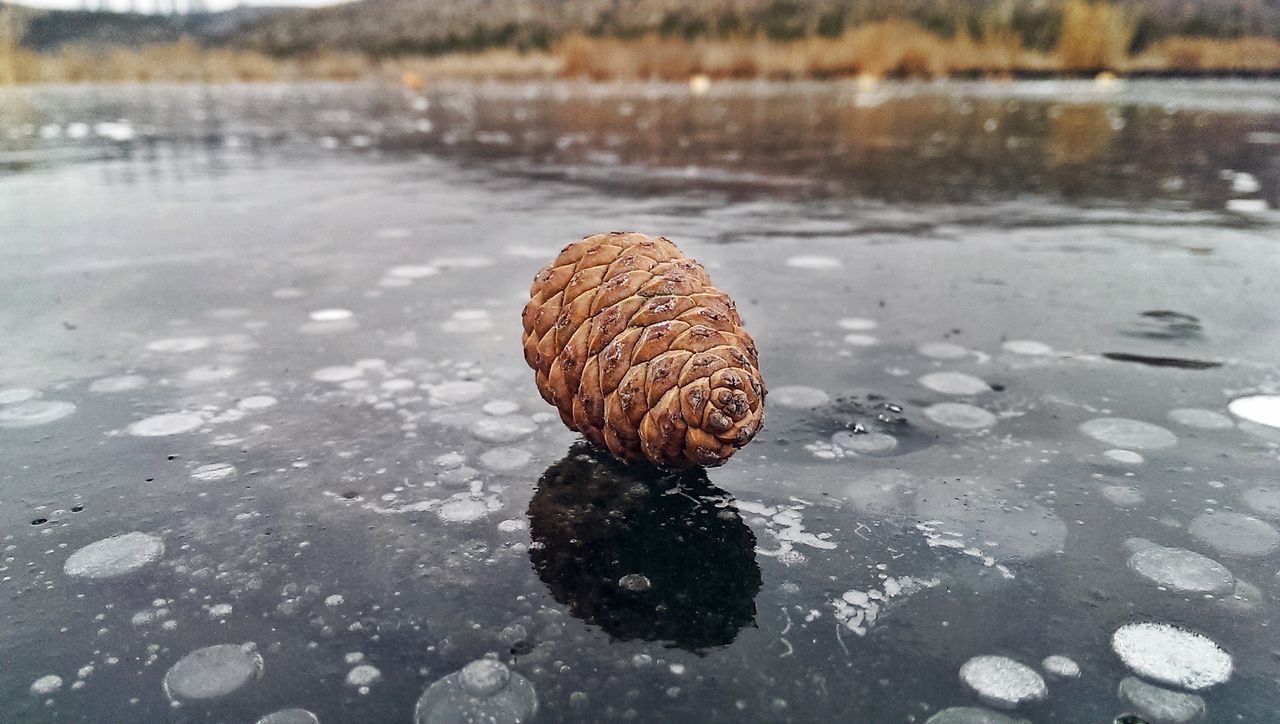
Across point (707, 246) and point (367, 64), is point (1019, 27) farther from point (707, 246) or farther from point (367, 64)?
point (367, 64)

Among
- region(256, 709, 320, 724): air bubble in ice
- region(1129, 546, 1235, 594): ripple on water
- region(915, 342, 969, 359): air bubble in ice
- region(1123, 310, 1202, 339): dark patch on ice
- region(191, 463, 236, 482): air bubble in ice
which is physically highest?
region(1123, 310, 1202, 339): dark patch on ice

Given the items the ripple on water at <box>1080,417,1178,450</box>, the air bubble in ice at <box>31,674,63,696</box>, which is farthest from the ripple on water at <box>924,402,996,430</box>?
the air bubble in ice at <box>31,674,63,696</box>

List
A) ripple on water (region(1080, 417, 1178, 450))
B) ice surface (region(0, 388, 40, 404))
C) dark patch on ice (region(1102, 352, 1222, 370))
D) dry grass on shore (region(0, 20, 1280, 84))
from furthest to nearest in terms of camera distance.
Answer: dry grass on shore (region(0, 20, 1280, 84)) < dark patch on ice (region(1102, 352, 1222, 370)) < ice surface (region(0, 388, 40, 404)) < ripple on water (region(1080, 417, 1178, 450))

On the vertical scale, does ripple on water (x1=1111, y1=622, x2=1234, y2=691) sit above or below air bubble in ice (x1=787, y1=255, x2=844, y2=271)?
below

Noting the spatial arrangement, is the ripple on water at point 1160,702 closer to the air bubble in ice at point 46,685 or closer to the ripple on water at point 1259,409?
the ripple on water at point 1259,409

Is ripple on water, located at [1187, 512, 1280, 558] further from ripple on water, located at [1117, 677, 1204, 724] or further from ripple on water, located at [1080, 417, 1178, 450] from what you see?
ripple on water, located at [1117, 677, 1204, 724]
